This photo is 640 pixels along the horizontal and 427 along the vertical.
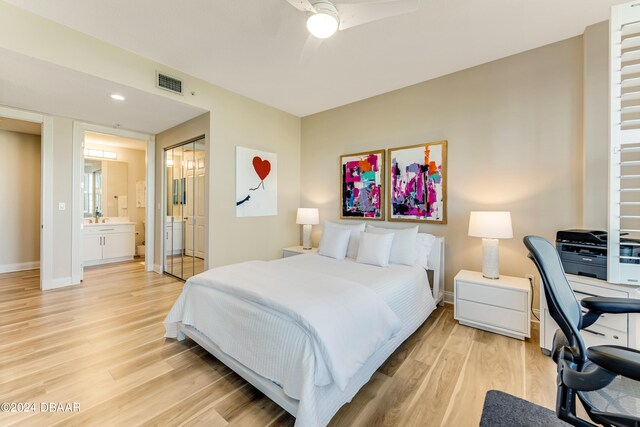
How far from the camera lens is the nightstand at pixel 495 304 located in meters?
2.46

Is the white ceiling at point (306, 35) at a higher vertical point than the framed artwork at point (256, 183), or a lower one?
higher

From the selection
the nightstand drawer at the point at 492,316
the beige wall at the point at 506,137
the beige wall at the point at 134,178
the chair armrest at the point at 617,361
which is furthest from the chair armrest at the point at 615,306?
the beige wall at the point at 134,178

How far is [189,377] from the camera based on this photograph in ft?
6.43

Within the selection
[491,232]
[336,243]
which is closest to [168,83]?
[336,243]

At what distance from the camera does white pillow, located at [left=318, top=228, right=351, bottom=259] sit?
3.44 m

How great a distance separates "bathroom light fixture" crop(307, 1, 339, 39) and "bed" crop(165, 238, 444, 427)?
1.98 meters

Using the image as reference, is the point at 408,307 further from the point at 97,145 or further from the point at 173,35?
the point at 97,145

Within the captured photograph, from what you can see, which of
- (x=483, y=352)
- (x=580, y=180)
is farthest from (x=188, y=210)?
(x=580, y=180)

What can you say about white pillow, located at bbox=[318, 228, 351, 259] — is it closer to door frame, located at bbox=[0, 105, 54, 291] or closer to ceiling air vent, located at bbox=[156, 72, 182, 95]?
ceiling air vent, located at bbox=[156, 72, 182, 95]

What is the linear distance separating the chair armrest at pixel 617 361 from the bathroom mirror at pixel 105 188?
785 centimetres

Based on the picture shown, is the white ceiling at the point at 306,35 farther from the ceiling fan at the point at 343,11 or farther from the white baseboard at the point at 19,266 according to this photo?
the white baseboard at the point at 19,266

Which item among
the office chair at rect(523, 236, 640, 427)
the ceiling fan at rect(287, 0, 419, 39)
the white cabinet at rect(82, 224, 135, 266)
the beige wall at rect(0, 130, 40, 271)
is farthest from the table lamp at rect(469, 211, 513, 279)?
the beige wall at rect(0, 130, 40, 271)

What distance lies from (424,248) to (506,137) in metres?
1.55

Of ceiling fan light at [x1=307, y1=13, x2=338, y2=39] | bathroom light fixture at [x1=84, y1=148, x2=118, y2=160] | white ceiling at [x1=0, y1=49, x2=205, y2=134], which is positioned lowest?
bathroom light fixture at [x1=84, y1=148, x2=118, y2=160]
